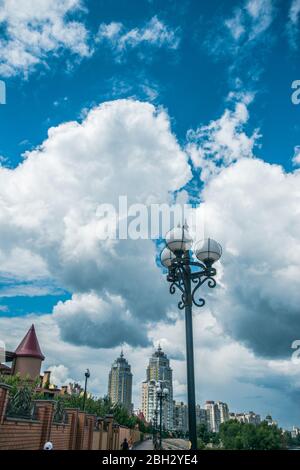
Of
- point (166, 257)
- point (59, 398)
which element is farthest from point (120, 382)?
point (166, 257)

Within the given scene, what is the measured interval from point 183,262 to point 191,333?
1154 mm

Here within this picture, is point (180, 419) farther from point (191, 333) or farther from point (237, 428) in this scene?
point (191, 333)

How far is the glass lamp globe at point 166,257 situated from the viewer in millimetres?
5848

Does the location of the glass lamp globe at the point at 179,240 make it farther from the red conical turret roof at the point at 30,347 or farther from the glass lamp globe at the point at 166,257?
the red conical turret roof at the point at 30,347

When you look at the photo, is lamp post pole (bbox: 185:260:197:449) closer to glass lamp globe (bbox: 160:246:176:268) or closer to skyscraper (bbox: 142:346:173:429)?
glass lamp globe (bbox: 160:246:176:268)

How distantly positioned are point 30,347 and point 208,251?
133 ft

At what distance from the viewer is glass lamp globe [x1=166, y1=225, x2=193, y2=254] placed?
5535mm

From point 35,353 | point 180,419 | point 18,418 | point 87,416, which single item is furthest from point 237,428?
point 18,418

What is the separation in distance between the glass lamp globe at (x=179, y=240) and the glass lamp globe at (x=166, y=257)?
0.27 metres

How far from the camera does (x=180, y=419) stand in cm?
17912

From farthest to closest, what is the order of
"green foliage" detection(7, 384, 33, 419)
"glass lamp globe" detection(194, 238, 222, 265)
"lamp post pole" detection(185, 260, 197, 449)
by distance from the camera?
"green foliage" detection(7, 384, 33, 419)
"glass lamp globe" detection(194, 238, 222, 265)
"lamp post pole" detection(185, 260, 197, 449)

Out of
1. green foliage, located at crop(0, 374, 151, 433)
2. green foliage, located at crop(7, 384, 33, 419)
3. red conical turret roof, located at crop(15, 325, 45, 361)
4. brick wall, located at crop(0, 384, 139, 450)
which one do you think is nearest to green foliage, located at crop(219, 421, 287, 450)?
green foliage, located at crop(0, 374, 151, 433)

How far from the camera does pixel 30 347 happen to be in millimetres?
40938

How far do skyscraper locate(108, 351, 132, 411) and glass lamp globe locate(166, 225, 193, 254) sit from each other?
18206 centimetres
